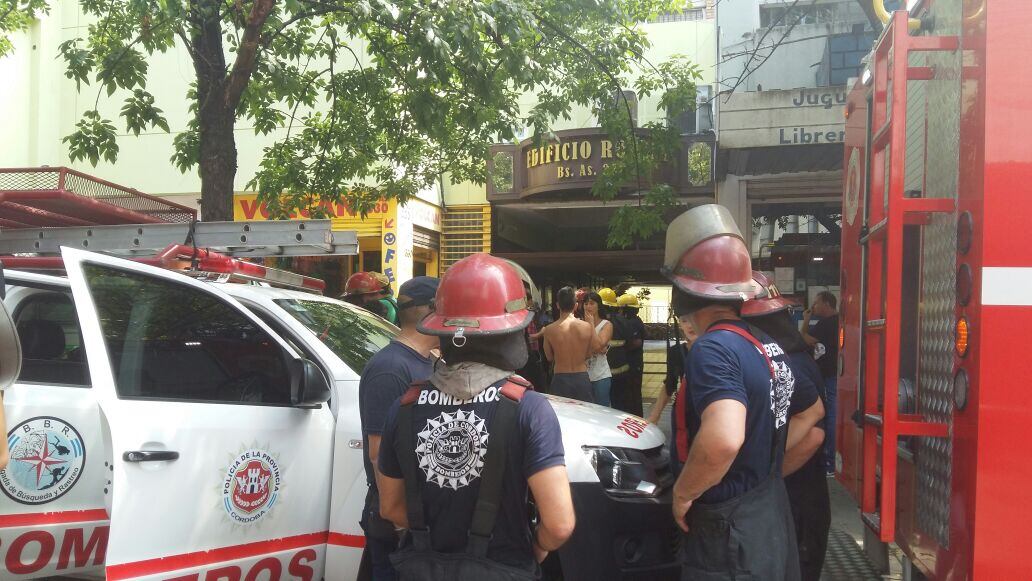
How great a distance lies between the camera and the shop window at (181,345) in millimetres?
3441

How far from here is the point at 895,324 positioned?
2779 millimetres

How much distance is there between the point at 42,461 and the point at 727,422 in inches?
105

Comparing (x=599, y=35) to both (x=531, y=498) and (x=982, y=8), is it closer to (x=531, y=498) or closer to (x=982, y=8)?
(x=982, y=8)

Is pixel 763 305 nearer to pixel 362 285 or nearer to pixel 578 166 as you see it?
pixel 362 285

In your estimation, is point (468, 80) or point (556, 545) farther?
point (468, 80)

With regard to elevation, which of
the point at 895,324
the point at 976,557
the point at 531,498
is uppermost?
the point at 895,324

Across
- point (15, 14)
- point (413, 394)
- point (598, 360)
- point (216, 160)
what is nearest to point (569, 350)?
point (598, 360)

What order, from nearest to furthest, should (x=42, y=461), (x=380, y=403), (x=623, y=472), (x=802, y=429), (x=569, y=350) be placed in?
(x=380, y=403)
(x=802, y=429)
(x=42, y=461)
(x=623, y=472)
(x=569, y=350)

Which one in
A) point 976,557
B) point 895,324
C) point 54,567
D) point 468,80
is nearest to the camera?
point 976,557

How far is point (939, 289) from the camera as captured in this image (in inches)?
111

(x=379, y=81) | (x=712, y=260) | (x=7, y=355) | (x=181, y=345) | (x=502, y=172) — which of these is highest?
(x=379, y=81)

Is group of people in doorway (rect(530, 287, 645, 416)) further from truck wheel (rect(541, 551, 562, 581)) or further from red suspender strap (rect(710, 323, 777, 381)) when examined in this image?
red suspender strap (rect(710, 323, 777, 381))

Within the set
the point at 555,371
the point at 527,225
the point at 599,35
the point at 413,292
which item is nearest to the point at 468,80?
the point at 599,35

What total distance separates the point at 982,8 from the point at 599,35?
6387 millimetres
